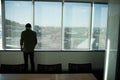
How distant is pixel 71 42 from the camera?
17.3 feet

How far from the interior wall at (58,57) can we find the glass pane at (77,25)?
1.04ft

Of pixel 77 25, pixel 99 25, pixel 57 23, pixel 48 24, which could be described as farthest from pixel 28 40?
pixel 99 25

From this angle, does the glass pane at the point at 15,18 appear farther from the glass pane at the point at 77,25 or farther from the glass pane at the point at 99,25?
the glass pane at the point at 99,25

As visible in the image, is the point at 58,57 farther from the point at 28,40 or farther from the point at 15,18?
the point at 15,18

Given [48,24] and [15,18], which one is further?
[48,24]

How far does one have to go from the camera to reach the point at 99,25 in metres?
5.32

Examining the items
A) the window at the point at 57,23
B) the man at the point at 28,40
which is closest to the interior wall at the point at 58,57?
→ the window at the point at 57,23

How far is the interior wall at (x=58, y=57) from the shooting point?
16.0 feet

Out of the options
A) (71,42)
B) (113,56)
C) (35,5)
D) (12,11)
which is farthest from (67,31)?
(113,56)

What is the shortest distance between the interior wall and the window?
0.86ft

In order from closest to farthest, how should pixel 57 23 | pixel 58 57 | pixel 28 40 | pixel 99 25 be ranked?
pixel 28 40 → pixel 58 57 → pixel 57 23 → pixel 99 25

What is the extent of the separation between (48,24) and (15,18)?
983 mm

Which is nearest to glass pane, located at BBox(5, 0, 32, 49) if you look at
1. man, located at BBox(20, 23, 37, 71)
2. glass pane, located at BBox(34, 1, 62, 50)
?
glass pane, located at BBox(34, 1, 62, 50)

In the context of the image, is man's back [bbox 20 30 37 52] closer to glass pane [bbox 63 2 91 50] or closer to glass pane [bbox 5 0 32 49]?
glass pane [bbox 5 0 32 49]
